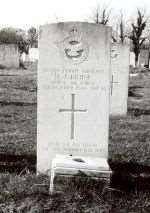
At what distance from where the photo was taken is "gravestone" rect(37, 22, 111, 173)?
547cm

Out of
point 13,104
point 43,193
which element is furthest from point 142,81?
point 43,193

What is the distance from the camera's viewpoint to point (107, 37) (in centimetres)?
550

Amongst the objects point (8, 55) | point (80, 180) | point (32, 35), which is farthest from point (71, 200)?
point (32, 35)

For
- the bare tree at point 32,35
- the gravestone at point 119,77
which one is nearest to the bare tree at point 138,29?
the bare tree at point 32,35

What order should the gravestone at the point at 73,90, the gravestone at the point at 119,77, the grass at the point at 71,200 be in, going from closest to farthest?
the grass at the point at 71,200
the gravestone at the point at 73,90
the gravestone at the point at 119,77

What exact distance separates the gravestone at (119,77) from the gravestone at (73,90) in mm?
5209

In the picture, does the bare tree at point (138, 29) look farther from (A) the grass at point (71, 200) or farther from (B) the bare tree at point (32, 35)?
(A) the grass at point (71, 200)

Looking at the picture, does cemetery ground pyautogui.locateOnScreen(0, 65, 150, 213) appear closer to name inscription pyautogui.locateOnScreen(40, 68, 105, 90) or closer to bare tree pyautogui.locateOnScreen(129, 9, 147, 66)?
name inscription pyautogui.locateOnScreen(40, 68, 105, 90)

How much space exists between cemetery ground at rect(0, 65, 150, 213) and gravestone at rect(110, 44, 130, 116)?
0.36 m

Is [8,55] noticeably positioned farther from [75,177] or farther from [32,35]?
[32,35]

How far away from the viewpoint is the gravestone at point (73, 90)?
547cm

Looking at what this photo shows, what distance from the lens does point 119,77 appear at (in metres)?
10.8

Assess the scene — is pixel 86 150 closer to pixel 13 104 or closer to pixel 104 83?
pixel 104 83

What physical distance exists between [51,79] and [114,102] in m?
5.55
